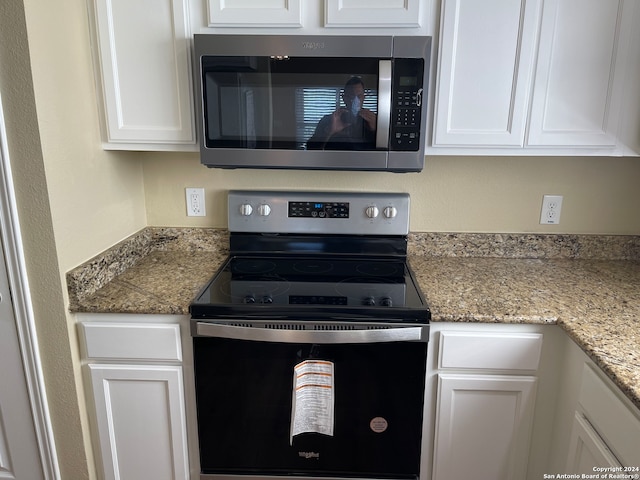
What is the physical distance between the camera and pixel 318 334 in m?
1.27

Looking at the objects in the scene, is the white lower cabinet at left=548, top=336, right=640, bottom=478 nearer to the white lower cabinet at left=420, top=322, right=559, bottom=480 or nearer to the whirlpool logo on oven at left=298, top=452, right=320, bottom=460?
the white lower cabinet at left=420, top=322, right=559, bottom=480

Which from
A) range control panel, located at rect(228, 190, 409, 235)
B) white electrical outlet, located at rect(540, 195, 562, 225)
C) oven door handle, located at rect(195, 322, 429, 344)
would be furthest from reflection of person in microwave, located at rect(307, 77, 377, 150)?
white electrical outlet, located at rect(540, 195, 562, 225)

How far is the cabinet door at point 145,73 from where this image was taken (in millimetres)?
1371

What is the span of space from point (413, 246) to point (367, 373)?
66cm

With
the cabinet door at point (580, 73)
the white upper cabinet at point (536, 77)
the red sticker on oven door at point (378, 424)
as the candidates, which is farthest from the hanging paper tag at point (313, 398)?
the cabinet door at point (580, 73)

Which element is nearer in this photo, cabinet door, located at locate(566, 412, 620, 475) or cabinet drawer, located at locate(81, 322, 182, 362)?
cabinet door, located at locate(566, 412, 620, 475)

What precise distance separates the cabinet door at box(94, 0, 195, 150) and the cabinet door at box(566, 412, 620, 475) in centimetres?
143

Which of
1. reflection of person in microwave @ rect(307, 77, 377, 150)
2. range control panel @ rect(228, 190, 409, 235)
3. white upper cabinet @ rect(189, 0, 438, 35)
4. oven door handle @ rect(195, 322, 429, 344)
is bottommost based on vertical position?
oven door handle @ rect(195, 322, 429, 344)

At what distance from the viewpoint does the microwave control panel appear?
1.32 meters

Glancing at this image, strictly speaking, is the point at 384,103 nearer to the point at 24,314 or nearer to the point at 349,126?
the point at 349,126

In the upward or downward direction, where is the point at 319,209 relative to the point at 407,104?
downward

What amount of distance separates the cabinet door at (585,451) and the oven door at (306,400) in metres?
0.41

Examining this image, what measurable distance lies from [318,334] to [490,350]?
513 mm

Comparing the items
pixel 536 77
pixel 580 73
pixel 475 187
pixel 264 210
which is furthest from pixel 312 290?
pixel 580 73
